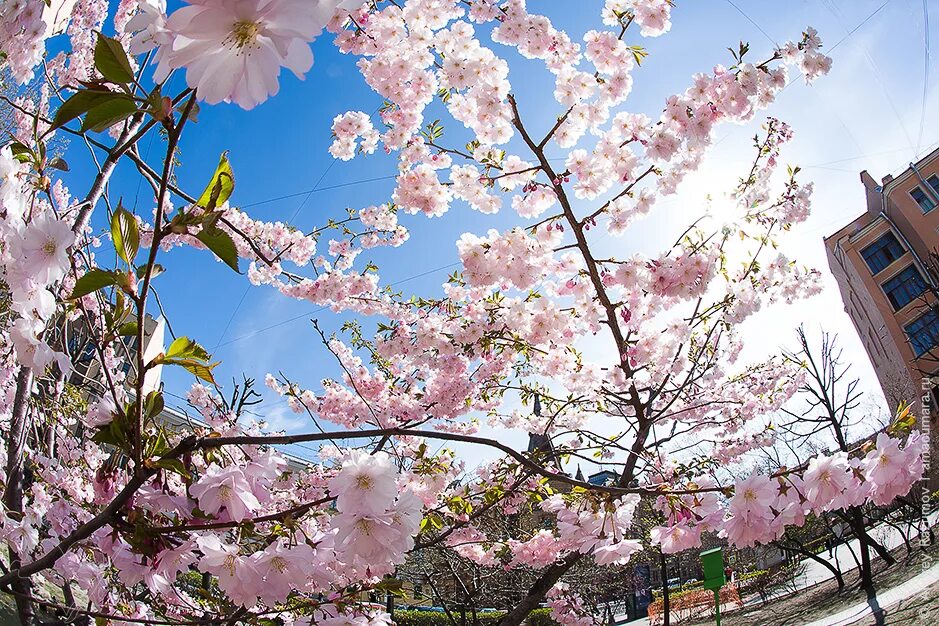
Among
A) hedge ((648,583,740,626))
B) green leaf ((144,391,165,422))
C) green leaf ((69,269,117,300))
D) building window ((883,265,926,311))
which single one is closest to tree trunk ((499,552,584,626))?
green leaf ((144,391,165,422))

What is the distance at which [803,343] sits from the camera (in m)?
11.7

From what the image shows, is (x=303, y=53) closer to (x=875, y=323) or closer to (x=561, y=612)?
(x=561, y=612)

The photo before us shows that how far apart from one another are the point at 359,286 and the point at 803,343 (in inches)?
396

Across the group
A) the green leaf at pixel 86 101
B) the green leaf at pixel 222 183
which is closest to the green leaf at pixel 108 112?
the green leaf at pixel 86 101

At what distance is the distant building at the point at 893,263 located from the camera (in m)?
24.8

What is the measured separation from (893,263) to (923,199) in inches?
130

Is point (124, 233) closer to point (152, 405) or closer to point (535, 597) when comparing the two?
point (152, 405)

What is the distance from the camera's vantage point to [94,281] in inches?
31.2

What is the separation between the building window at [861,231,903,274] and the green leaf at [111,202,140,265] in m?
34.1

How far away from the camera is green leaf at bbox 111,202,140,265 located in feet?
2.60

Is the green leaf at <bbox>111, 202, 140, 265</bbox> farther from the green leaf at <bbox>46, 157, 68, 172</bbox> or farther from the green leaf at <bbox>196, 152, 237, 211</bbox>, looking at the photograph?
the green leaf at <bbox>46, 157, 68, 172</bbox>

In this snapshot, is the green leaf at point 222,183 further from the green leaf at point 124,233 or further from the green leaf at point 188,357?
the green leaf at point 188,357

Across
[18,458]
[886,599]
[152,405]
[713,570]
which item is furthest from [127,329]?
[886,599]

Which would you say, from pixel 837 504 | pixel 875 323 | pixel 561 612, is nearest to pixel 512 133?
pixel 837 504
